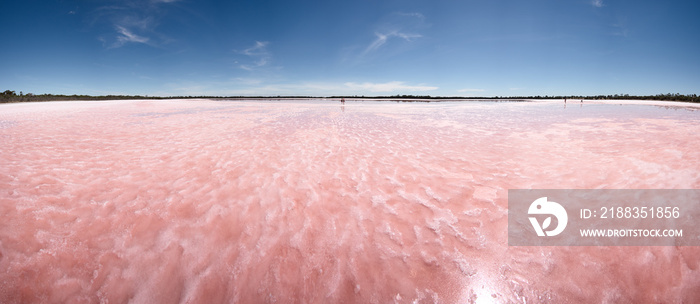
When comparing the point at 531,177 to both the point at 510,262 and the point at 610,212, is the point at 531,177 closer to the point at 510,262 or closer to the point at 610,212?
the point at 610,212

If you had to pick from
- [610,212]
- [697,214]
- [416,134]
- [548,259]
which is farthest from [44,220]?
[416,134]

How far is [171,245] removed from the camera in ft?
11.1

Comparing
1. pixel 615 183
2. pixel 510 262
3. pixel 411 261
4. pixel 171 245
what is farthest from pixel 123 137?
pixel 615 183

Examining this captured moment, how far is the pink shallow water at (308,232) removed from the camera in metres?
2.73

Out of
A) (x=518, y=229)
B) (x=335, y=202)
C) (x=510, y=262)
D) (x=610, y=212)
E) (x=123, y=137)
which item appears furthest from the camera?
(x=123, y=137)

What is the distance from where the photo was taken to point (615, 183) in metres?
5.17

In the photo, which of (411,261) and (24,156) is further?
(24,156)

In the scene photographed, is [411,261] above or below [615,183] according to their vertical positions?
below

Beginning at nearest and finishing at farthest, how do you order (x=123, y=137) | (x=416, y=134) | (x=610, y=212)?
(x=610, y=212) → (x=123, y=137) → (x=416, y=134)

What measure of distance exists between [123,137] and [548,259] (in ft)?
46.7

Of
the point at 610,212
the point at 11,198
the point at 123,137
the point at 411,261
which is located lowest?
the point at 411,261

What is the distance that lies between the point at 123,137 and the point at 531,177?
48.2 feet

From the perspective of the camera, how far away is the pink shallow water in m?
2.73

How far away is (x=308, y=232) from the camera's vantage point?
3.75 m
